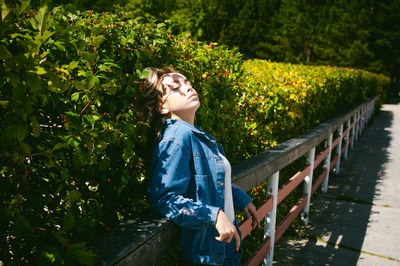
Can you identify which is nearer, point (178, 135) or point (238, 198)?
point (178, 135)

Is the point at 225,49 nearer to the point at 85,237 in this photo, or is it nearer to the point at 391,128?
the point at 85,237

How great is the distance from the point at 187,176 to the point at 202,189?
0.43 ft

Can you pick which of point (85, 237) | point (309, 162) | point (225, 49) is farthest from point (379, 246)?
point (85, 237)

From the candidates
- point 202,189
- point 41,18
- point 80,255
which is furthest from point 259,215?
point 41,18

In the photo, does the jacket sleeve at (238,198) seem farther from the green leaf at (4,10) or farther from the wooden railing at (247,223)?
the green leaf at (4,10)

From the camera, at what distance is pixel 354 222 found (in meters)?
4.72

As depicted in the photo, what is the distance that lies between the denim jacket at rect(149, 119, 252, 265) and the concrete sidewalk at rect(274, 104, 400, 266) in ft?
7.52

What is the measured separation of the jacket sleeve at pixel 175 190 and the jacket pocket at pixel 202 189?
79 millimetres

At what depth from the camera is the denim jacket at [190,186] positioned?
1.65 m

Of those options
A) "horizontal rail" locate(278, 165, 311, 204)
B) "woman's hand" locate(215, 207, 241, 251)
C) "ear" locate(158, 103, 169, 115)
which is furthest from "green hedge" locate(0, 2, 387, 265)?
"horizontal rail" locate(278, 165, 311, 204)

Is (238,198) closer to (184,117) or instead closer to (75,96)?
(184,117)

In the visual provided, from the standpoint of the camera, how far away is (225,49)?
317cm

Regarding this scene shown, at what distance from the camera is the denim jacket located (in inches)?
65.1

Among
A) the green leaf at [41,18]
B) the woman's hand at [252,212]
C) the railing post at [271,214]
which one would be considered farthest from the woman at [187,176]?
the railing post at [271,214]
